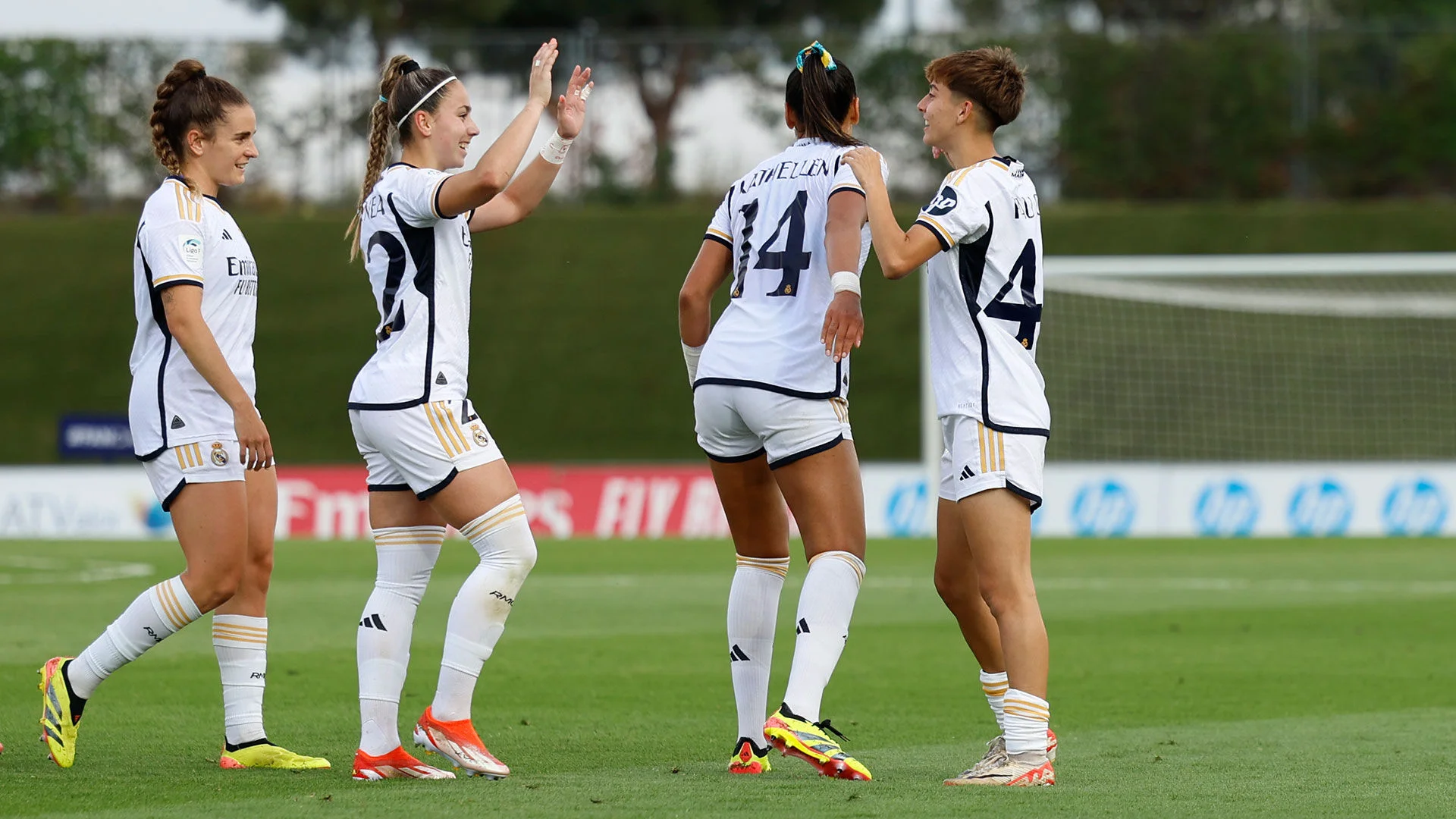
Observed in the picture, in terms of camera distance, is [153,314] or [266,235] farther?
[266,235]

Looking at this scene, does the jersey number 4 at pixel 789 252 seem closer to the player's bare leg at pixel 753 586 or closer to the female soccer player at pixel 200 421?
the player's bare leg at pixel 753 586

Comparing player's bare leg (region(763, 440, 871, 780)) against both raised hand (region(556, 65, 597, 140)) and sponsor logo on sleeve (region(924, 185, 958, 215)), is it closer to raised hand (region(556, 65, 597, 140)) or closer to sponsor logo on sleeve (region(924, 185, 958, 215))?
sponsor logo on sleeve (region(924, 185, 958, 215))

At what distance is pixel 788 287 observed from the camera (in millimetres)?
5121

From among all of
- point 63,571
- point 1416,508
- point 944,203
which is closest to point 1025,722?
point 944,203

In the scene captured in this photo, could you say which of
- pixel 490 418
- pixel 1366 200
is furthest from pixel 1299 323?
pixel 490 418

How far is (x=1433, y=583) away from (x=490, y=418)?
1515 centimetres

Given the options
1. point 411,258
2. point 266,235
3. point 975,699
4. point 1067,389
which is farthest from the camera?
point 266,235

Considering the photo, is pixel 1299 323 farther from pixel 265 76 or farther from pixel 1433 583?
pixel 265 76

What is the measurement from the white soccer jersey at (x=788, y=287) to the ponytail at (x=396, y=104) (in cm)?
101

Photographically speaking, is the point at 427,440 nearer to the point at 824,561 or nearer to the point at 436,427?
the point at 436,427

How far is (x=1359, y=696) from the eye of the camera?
24.6 ft

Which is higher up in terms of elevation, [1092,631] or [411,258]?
[411,258]

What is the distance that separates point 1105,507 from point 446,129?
14459 mm

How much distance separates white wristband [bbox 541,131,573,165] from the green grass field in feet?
Result: 5.94
